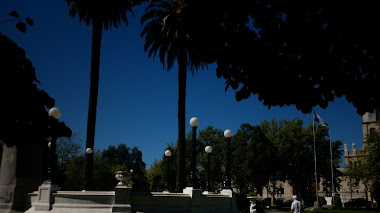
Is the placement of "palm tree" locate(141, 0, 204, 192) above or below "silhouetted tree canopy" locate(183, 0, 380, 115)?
above

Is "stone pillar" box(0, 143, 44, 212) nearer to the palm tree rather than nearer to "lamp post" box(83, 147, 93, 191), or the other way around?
"lamp post" box(83, 147, 93, 191)

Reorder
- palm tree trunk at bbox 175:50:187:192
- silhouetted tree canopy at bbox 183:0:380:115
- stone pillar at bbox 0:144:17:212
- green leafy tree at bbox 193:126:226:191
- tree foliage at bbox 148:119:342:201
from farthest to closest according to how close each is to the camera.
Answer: green leafy tree at bbox 193:126:226:191, tree foliage at bbox 148:119:342:201, palm tree trunk at bbox 175:50:187:192, stone pillar at bbox 0:144:17:212, silhouetted tree canopy at bbox 183:0:380:115

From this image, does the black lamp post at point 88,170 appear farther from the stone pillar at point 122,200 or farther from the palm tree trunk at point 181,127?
the stone pillar at point 122,200

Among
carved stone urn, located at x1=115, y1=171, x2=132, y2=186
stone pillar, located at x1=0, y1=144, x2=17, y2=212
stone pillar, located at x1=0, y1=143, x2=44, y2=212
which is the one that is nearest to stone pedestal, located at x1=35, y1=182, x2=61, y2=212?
stone pillar, located at x1=0, y1=143, x2=44, y2=212

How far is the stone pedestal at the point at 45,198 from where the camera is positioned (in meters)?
14.6

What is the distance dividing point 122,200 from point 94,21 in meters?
12.7

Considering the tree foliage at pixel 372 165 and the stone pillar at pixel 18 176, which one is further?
the tree foliage at pixel 372 165

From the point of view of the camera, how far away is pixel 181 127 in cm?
2161

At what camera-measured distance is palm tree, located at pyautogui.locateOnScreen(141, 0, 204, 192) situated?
834 inches

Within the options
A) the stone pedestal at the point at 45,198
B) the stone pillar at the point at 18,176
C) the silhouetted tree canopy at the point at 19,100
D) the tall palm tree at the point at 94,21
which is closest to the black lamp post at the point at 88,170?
the tall palm tree at the point at 94,21

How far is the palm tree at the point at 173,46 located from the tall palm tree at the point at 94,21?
1763 mm

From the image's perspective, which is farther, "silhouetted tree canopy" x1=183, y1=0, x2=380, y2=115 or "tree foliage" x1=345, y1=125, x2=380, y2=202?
"tree foliage" x1=345, y1=125, x2=380, y2=202

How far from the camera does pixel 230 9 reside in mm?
5039

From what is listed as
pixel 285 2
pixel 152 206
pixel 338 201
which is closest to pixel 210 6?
pixel 285 2
